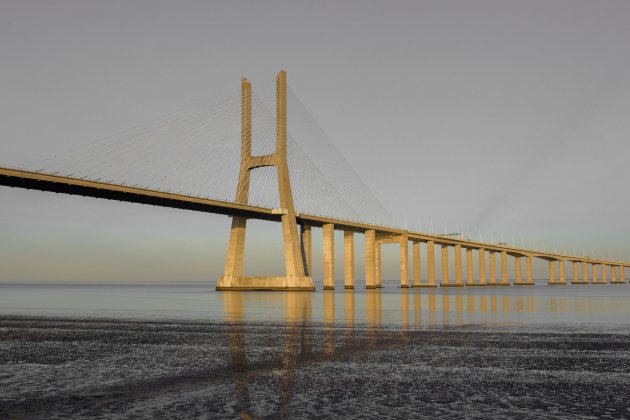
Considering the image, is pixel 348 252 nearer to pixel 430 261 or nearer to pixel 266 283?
pixel 266 283

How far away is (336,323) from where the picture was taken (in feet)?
76.8

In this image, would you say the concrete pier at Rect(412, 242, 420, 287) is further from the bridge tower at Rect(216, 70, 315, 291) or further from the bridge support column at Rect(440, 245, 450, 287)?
the bridge tower at Rect(216, 70, 315, 291)

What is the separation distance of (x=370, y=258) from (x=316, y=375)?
3368 inches

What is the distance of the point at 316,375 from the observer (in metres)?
10.3

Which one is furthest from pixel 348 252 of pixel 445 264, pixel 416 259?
pixel 445 264

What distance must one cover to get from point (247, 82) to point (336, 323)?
56.8 meters

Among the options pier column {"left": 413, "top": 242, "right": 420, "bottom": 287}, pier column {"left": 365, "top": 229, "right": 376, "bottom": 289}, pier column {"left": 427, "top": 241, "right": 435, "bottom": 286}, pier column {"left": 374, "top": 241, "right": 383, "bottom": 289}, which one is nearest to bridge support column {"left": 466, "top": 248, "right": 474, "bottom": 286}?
pier column {"left": 427, "top": 241, "right": 435, "bottom": 286}

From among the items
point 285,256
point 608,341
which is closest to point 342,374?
point 608,341

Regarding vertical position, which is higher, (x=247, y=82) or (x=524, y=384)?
(x=247, y=82)

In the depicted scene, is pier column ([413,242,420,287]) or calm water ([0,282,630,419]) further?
pier column ([413,242,420,287])

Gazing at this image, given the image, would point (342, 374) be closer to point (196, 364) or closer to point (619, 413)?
point (196, 364)

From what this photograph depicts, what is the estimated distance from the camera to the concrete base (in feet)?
239

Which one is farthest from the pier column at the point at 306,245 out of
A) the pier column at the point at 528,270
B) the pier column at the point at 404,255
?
the pier column at the point at 528,270

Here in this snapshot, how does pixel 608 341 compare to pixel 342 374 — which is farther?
pixel 608 341
